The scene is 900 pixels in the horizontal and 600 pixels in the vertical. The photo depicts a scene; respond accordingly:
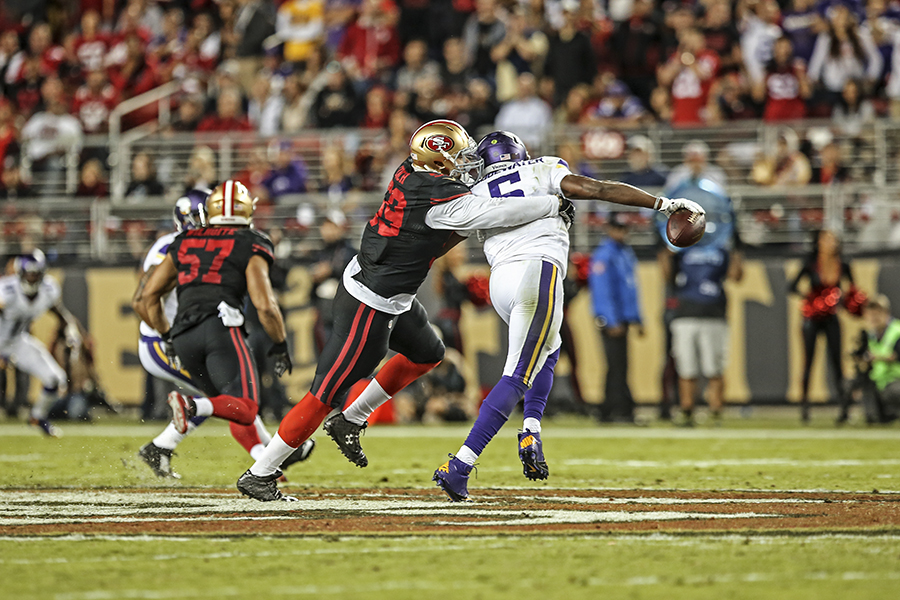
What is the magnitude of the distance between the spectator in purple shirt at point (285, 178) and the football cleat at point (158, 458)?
729cm

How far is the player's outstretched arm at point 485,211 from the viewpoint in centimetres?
593

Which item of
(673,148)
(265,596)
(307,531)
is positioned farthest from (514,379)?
(673,148)

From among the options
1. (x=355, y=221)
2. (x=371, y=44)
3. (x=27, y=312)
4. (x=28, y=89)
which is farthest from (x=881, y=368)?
(x=28, y=89)

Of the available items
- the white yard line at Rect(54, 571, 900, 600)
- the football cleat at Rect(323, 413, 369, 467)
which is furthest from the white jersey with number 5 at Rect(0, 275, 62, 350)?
the white yard line at Rect(54, 571, 900, 600)

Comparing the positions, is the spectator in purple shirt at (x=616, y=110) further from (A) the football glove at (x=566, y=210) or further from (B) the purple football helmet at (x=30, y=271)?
(A) the football glove at (x=566, y=210)

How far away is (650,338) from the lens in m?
13.2

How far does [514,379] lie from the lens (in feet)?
19.9

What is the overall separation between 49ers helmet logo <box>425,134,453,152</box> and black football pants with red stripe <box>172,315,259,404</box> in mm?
1655

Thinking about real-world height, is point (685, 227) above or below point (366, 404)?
above

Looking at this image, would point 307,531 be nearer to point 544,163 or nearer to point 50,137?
point 544,163

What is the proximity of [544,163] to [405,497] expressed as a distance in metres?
1.75

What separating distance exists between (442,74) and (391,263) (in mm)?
9725

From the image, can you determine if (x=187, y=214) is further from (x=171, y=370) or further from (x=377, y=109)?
(x=377, y=109)

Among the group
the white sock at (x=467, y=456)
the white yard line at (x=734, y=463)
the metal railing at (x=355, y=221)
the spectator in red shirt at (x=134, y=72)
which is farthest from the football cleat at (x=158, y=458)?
the spectator in red shirt at (x=134, y=72)
